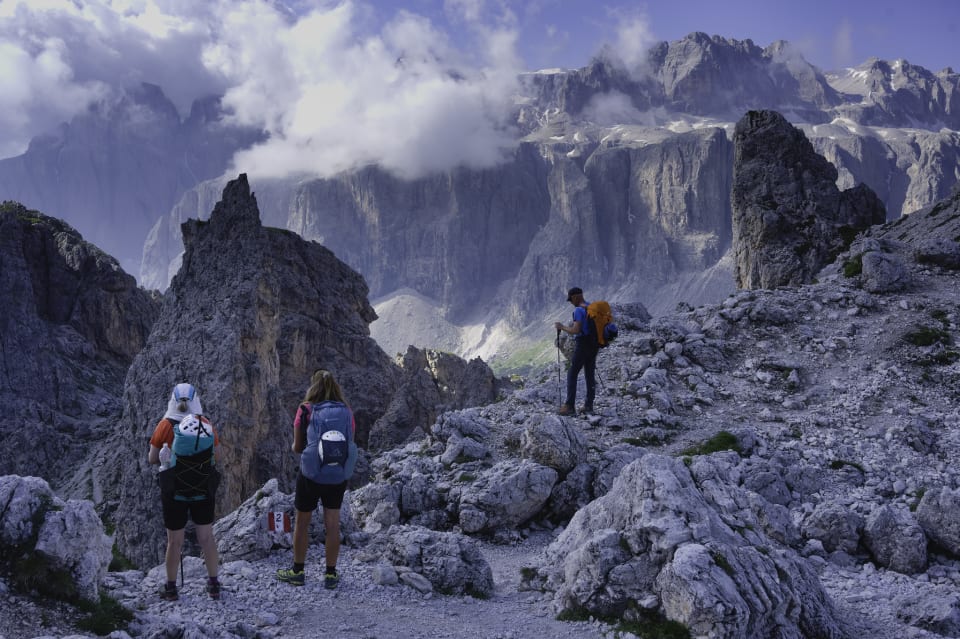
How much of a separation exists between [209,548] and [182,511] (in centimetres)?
74

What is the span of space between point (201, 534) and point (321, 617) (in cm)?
223

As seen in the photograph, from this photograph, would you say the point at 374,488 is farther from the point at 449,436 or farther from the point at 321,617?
the point at 321,617

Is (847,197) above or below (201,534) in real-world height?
above

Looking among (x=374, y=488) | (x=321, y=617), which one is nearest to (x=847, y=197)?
(x=374, y=488)

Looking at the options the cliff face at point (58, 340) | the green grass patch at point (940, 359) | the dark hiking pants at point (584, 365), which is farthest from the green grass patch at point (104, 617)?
the cliff face at point (58, 340)

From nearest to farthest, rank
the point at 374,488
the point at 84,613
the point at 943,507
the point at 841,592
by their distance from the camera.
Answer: the point at 84,613, the point at 841,592, the point at 943,507, the point at 374,488

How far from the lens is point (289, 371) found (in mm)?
67188

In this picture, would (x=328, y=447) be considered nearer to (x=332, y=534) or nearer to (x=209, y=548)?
(x=332, y=534)

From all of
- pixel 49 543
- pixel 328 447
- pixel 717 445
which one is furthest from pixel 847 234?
pixel 49 543

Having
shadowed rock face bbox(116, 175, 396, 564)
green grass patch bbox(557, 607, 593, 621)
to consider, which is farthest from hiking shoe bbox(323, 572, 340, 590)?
shadowed rock face bbox(116, 175, 396, 564)

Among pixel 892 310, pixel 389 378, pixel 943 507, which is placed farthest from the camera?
pixel 389 378

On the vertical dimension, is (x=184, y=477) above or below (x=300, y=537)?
above

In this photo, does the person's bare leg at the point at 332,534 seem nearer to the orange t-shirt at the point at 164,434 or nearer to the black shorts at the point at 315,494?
the black shorts at the point at 315,494

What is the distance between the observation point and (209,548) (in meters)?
10.1
